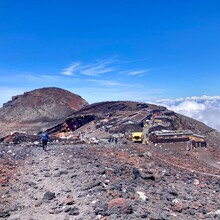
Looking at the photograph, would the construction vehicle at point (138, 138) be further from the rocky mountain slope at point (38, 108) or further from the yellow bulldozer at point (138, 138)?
the rocky mountain slope at point (38, 108)

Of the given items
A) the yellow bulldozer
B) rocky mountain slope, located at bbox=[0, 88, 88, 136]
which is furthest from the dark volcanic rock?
rocky mountain slope, located at bbox=[0, 88, 88, 136]

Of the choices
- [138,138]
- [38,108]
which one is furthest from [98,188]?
[38,108]

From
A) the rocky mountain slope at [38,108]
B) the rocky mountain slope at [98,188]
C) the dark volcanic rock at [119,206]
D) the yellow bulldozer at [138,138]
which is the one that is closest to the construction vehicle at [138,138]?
the yellow bulldozer at [138,138]

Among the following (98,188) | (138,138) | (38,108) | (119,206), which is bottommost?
(119,206)

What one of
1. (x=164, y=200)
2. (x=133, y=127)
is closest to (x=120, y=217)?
(x=164, y=200)

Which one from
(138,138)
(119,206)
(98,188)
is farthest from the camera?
(138,138)

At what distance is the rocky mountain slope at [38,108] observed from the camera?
190ft

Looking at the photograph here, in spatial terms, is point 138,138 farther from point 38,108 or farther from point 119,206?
point 38,108

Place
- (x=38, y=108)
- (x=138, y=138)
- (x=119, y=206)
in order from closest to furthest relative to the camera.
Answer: (x=119, y=206) < (x=138, y=138) < (x=38, y=108)

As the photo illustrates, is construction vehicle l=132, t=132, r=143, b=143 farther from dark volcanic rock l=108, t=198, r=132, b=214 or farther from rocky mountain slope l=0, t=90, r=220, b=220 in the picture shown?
dark volcanic rock l=108, t=198, r=132, b=214

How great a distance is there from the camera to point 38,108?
6378 cm

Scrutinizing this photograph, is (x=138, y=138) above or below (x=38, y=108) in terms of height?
below

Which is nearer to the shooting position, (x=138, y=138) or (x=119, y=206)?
(x=119, y=206)

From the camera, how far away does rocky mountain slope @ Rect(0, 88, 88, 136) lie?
57.8 meters
